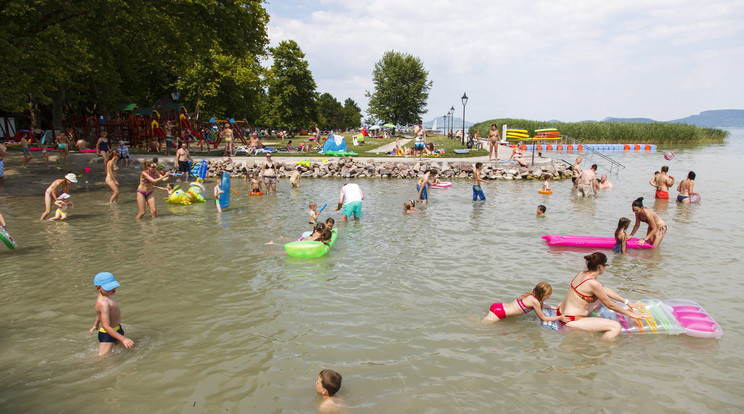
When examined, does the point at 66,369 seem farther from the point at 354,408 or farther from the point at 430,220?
the point at 430,220

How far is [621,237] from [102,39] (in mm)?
23009

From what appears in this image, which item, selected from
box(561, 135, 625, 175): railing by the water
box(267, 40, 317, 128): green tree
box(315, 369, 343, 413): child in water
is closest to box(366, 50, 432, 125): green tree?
box(267, 40, 317, 128): green tree

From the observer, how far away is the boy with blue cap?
5.24 m

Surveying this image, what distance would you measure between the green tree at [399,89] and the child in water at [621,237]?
62.5 metres

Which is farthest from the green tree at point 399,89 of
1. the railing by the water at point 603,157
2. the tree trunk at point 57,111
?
the tree trunk at point 57,111

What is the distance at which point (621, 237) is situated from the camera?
948 cm

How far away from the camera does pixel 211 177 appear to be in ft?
83.0

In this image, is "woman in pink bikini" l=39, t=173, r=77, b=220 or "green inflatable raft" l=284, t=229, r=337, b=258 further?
"woman in pink bikini" l=39, t=173, r=77, b=220

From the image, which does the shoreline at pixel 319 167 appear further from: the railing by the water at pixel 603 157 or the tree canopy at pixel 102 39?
the tree canopy at pixel 102 39

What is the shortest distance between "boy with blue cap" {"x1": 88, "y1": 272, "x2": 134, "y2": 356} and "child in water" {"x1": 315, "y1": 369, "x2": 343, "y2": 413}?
280 cm

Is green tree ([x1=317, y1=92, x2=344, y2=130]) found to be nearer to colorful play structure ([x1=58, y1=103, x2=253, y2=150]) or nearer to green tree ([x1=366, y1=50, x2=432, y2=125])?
green tree ([x1=366, y1=50, x2=432, y2=125])

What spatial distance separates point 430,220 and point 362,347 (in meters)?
8.14

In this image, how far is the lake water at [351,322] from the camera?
4816mm

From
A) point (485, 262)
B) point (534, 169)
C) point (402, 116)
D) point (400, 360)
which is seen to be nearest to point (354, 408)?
point (400, 360)
